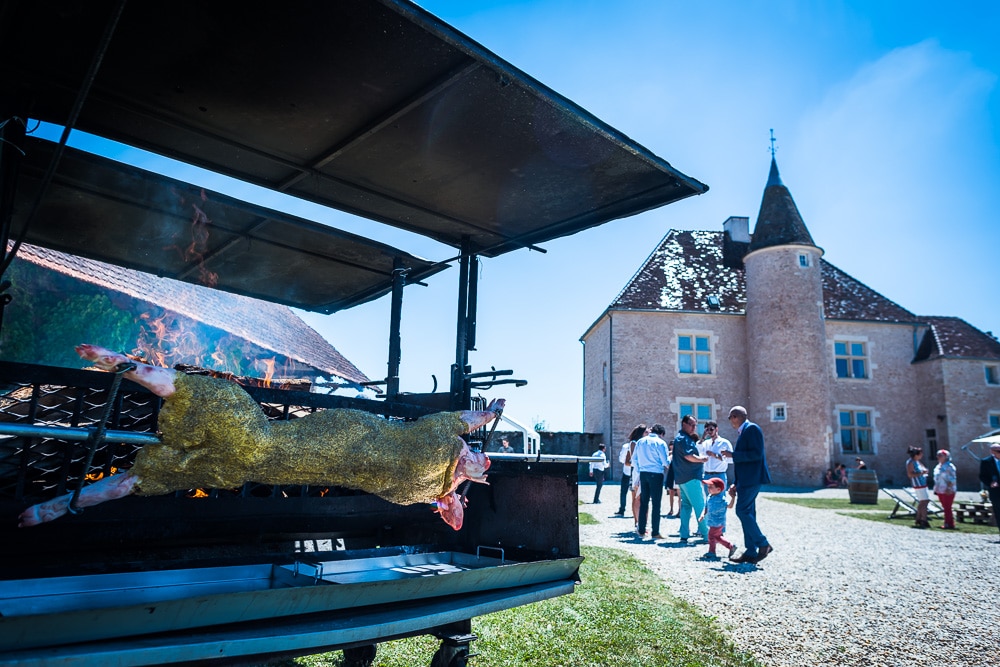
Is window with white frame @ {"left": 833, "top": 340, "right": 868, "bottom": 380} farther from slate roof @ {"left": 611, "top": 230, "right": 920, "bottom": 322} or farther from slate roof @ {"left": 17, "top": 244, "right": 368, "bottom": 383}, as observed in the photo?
slate roof @ {"left": 17, "top": 244, "right": 368, "bottom": 383}

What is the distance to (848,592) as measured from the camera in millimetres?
7293

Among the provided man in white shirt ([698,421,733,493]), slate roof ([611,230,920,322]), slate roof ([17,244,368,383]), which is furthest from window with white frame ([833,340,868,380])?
slate roof ([17,244,368,383])

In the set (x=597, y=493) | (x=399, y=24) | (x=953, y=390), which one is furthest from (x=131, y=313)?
(x=953, y=390)

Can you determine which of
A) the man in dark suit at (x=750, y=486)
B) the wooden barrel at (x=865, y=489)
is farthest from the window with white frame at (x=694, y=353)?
the man in dark suit at (x=750, y=486)

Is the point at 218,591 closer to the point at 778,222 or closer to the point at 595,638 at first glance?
the point at 595,638

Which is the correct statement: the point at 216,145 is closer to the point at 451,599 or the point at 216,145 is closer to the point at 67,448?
the point at 67,448

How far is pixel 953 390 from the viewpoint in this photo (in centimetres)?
2928

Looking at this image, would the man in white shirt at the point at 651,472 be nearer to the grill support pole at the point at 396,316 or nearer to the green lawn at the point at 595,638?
the green lawn at the point at 595,638

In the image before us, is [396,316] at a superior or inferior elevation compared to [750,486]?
superior

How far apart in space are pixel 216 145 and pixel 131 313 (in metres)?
8.97

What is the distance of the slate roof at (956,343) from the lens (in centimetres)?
2989

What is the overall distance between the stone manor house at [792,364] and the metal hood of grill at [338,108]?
25119 mm

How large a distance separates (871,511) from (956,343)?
62.2 ft

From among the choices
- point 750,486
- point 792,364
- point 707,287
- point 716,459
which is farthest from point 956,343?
point 750,486
